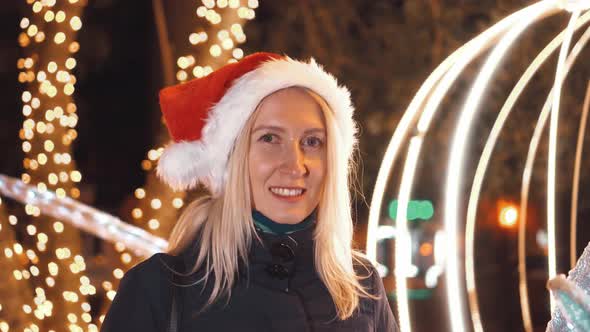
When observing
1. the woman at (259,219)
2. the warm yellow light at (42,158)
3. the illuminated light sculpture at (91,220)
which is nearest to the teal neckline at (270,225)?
the woman at (259,219)

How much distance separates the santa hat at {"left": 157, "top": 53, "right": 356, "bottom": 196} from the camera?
10.1 ft

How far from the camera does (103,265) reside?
13344mm

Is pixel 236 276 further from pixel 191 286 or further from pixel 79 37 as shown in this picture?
pixel 79 37

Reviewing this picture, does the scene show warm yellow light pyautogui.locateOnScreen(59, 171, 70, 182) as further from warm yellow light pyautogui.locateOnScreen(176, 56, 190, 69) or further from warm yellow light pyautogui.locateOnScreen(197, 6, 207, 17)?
warm yellow light pyautogui.locateOnScreen(197, 6, 207, 17)

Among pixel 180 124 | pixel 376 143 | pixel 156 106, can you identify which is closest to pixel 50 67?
pixel 156 106

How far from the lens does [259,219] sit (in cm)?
296

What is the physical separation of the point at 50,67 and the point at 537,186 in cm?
652

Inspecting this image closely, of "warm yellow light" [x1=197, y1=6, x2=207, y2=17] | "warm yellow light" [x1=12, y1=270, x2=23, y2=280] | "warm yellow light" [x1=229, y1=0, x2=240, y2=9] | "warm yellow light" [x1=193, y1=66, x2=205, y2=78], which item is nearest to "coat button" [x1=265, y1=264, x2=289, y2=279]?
"warm yellow light" [x1=12, y1=270, x2=23, y2=280]

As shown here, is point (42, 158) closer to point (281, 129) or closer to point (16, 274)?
point (16, 274)

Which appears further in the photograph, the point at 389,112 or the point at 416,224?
the point at 416,224

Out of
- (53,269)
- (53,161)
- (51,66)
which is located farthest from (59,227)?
(51,66)

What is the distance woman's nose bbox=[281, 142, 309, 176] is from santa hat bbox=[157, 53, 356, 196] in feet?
0.67

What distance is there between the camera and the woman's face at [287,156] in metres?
2.93

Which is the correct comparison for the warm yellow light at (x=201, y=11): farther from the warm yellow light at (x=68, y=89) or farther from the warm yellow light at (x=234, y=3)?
the warm yellow light at (x=68, y=89)
